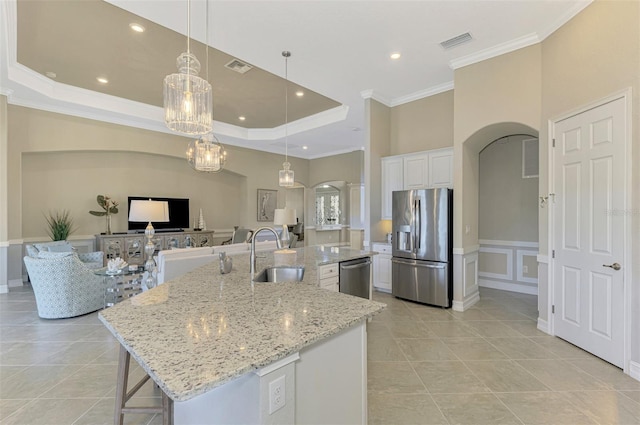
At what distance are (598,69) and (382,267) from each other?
11.8 feet

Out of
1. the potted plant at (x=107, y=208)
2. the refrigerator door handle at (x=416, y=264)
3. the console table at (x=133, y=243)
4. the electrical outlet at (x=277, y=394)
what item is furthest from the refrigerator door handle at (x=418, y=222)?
the potted plant at (x=107, y=208)

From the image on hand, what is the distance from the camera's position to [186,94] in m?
2.33

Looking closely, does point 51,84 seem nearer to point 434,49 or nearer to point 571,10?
point 434,49

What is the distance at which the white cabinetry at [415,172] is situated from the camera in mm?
4531

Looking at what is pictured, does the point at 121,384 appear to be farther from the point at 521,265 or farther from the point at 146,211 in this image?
the point at 521,265

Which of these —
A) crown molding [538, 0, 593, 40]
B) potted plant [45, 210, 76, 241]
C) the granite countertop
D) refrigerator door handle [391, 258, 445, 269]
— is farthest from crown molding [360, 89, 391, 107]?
potted plant [45, 210, 76, 241]

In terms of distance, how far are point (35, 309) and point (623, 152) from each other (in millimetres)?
7196

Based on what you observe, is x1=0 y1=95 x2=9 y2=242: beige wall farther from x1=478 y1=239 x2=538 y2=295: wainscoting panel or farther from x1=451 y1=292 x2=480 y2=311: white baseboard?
x1=478 y1=239 x2=538 y2=295: wainscoting panel

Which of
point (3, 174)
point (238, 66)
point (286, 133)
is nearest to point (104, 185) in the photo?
point (3, 174)

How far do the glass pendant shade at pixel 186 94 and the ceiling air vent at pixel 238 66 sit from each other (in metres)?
1.97

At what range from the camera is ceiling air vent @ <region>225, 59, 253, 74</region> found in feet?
13.7

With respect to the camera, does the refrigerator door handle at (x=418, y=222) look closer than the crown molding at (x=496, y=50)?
No

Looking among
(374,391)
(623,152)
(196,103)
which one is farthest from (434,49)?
(374,391)

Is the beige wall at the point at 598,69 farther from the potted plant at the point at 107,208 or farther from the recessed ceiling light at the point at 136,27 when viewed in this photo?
the potted plant at the point at 107,208
